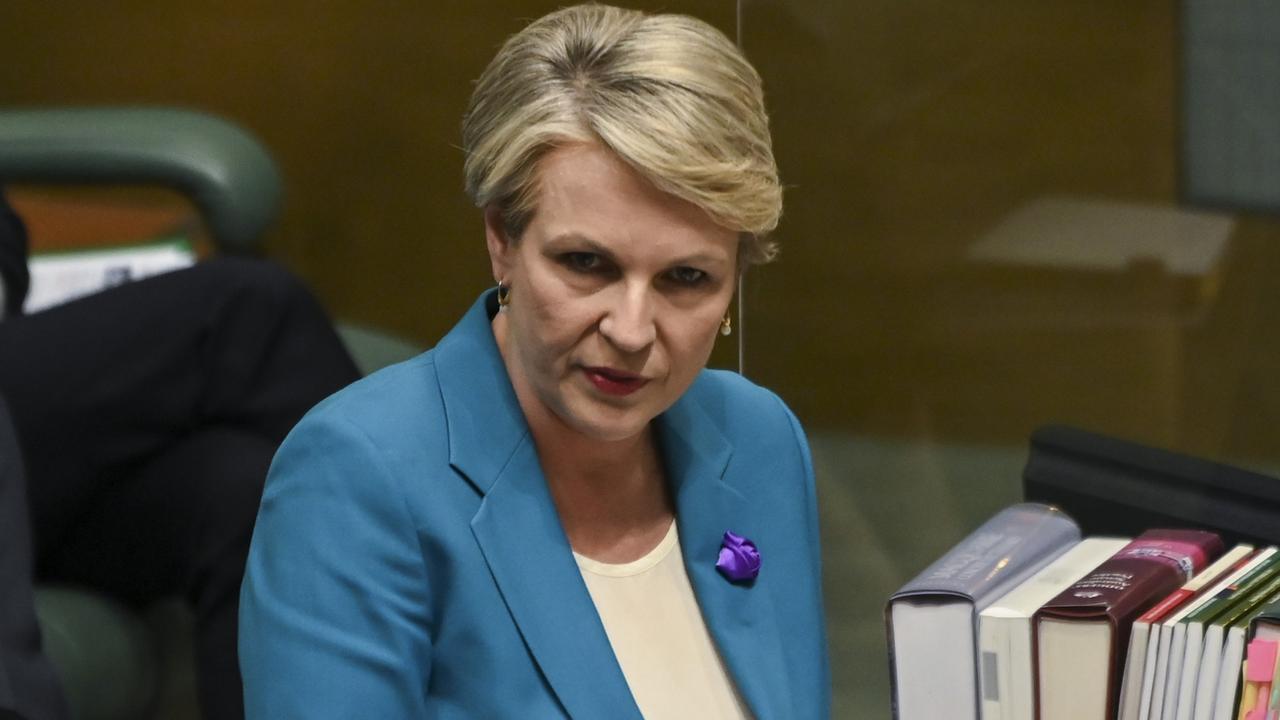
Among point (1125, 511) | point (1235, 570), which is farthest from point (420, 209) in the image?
point (1235, 570)

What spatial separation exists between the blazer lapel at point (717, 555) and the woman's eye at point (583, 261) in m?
0.23

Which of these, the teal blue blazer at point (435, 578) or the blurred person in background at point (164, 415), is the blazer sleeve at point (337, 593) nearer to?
the teal blue blazer at point (435, 578)

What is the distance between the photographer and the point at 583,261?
1171 millimetres

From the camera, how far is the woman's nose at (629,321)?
1.16 m

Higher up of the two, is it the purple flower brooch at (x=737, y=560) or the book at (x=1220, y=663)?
the purple flower brooch at (x=737, y=560)

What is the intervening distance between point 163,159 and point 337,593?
147 centimetres

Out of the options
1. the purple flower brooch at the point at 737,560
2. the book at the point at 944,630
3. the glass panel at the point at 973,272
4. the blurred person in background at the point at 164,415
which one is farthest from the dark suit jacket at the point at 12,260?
the book at the point at 944,630

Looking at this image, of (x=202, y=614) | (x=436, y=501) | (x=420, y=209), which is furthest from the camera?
(x=420, y=209)

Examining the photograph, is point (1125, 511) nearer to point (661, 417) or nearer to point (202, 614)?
point (661, 417)

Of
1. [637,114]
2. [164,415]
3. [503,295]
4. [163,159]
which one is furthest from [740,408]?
[163,159]

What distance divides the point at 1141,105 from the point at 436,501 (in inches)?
31.5

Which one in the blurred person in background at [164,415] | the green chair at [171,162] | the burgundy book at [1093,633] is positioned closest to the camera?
the burgundy book at [1093,633]

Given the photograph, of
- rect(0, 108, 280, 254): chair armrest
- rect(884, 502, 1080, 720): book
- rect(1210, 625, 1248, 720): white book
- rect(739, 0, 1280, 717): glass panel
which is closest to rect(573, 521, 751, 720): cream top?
rect(884, 502, 1080, 720): book

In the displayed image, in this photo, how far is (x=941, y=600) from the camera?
51.4 inches
